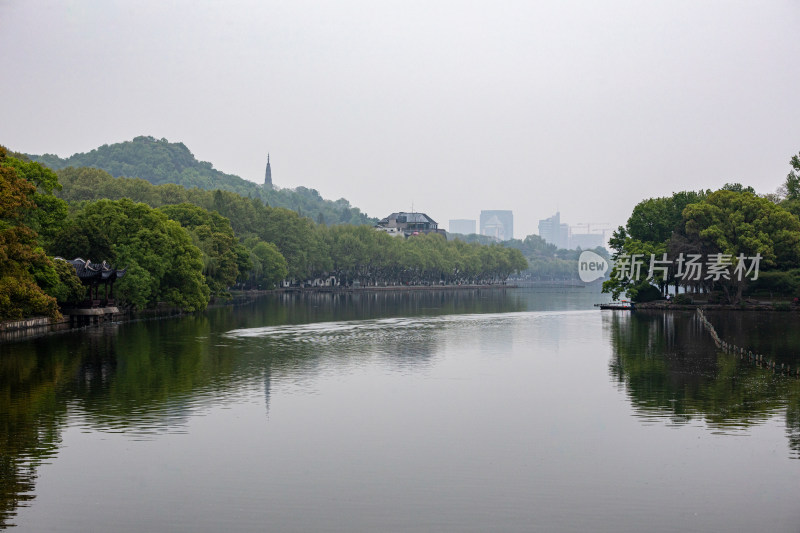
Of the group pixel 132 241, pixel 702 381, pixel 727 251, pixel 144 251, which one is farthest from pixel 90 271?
pixel 727 251

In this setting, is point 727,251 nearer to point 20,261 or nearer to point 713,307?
point 713,307

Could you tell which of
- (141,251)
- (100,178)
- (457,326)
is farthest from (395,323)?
(100,178)

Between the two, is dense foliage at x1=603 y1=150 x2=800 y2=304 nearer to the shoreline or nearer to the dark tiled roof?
the shoreline

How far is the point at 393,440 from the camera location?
2519 cm

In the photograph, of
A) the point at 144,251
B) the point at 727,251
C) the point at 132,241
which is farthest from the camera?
the point at 727,251

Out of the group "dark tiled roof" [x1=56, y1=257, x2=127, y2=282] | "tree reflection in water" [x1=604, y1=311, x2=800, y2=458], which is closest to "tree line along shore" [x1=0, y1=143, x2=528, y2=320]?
"dark tiled roof" [x1=56, y1=257, x2=127, y2=282]

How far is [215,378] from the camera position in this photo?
123 feet

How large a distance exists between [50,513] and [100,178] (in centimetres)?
13006

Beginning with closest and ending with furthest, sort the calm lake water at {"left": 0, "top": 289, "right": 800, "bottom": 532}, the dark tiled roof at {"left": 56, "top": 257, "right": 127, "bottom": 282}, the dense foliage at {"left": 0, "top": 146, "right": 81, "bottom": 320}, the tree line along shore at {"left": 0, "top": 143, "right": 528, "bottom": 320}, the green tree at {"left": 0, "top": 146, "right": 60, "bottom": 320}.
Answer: the calm lake water at {"left": 0, "top": 289, "right": 800, "bottom": 532}, the green tree at {"left": 0, "top": 146, "right": 60, "bottom": 320}, the dense foliage at {"left": 0, "top": 146, "right": 81, "bottom": 320}, the tree line along shore at {"left": 0, "top": 143, "right": 528, "bottom": 320}, the dark tiled roof at {"left": 56, "top": 257, "right": 127, "bottom": 282}

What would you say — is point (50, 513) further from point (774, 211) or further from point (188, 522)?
point (774, 211)

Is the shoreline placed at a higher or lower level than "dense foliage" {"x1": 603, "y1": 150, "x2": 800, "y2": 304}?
lower

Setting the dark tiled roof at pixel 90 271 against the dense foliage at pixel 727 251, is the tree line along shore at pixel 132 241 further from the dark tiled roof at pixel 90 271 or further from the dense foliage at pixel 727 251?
the dense foliage at pixel 727 251

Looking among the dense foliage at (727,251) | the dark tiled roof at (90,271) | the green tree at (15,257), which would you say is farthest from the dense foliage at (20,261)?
the dense foliage at (727,251)

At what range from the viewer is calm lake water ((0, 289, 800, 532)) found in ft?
59.4
